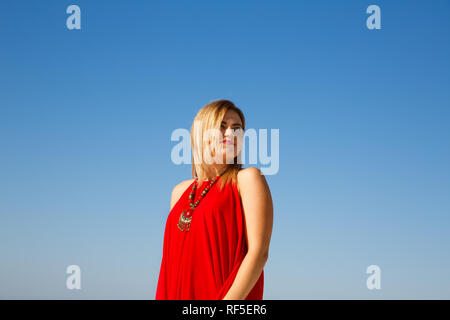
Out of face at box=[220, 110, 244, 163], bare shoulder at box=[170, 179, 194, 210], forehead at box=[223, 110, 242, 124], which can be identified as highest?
forehead at box=[223, 110, 242, 124]

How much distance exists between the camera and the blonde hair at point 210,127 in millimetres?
4109

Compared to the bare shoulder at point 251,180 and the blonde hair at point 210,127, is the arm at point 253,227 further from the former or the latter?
the blonde hair at point 210,127

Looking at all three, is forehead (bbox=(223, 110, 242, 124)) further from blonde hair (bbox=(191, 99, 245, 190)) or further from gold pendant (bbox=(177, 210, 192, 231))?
gold pendant (bbox=(177, 210, 192, 231))

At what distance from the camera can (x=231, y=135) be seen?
4.11 m

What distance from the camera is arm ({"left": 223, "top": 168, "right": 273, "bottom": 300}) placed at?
3.64 meters

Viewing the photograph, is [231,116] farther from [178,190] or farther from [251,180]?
[178,190]

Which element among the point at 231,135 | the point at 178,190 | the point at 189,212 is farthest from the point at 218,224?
the point at 178,190

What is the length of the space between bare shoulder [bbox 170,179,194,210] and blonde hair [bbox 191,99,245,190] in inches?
15.3

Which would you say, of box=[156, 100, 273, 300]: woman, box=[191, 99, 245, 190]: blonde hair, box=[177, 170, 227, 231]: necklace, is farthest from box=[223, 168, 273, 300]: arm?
box=[177, 170, 227, 231]: necklace

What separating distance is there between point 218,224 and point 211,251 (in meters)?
0.21
